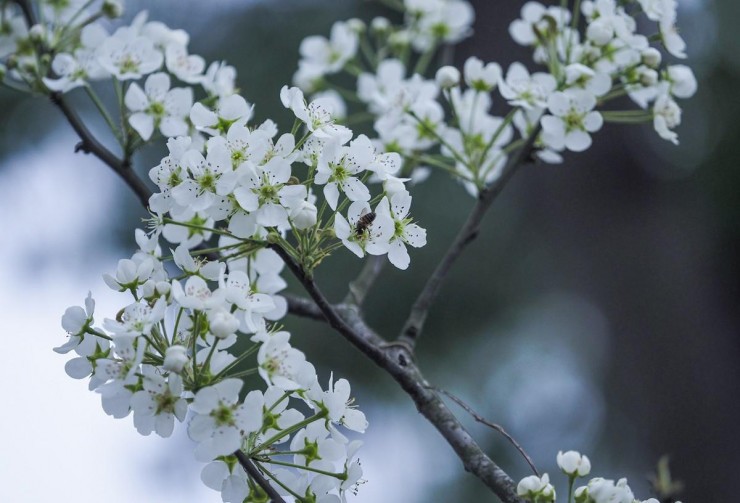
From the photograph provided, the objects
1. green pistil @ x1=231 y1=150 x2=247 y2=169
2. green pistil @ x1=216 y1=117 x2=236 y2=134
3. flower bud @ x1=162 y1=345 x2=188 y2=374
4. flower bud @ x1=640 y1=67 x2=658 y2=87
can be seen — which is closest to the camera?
flower bud @ x1=162 y1=345 x2=188 y2=374

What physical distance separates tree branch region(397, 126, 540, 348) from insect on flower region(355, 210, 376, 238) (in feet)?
1.11

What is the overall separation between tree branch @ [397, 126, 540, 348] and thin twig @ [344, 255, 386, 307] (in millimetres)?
91

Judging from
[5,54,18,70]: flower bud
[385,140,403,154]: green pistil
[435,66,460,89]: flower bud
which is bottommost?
[385,140,403,154]: green pistil

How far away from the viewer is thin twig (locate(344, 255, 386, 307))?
1.56m

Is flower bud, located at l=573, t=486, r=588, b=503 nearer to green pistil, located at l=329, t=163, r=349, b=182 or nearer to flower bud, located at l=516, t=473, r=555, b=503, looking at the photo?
flower bud, located at l=516, t=473, r=555, b=503

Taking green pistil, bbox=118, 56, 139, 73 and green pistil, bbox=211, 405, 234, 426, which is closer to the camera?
green pistil, bbox=211, 405, 234, 426

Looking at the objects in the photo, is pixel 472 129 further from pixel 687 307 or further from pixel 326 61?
pixel 687 307

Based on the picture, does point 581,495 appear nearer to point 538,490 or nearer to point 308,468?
point 538,490

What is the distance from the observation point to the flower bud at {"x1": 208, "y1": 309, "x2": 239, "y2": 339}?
3.30 feet

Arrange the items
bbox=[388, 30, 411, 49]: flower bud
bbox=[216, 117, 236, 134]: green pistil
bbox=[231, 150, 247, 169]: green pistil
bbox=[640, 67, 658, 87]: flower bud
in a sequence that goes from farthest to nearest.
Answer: bbox=[388, 30, 411, 49]: flower bud
bbox=[640, 67, 658, 87]: flower bud
bbox=[216, 117, 236, 134]: green pistil
bbox=[231, 150, 247, 169]: green pistil

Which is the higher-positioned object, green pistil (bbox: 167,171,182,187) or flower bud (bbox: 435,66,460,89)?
green pistil (bbox: 167,171,182,187)

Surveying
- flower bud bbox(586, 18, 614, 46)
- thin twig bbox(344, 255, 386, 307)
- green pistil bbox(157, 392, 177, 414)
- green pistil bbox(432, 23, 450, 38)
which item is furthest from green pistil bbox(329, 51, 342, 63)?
green pistil bbox(157, 392, 177, 414)

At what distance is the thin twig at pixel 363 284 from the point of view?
156cm

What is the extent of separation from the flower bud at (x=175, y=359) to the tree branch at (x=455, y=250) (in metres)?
0.51
